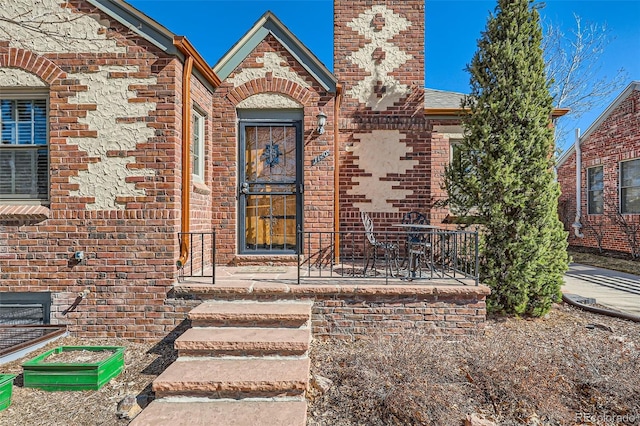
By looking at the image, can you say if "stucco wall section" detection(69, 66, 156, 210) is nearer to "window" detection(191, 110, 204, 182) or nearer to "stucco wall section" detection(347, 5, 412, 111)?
"window" detection(191, 110, 204, 182)

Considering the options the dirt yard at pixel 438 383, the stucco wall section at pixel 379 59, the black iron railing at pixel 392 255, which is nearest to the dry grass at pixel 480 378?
the dirt yard at pixel 438 383

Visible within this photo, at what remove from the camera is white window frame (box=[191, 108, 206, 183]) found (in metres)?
5.45

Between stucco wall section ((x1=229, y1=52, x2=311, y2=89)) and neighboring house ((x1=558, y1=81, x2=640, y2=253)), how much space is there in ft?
32.9

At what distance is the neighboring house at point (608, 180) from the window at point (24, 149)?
13490mm

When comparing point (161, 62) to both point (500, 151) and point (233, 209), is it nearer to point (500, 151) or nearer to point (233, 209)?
point (233, 209)

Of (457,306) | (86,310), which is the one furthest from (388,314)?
(86,310)

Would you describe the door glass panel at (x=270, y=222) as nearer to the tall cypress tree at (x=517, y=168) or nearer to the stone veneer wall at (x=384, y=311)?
the stone veneer wall at (x=384, y=311)

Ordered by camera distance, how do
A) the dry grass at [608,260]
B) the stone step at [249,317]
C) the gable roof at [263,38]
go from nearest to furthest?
the stone step at [249,317], the gable roof at [263,38], the dry grass at [608,260]

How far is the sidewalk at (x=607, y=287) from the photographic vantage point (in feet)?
18.5

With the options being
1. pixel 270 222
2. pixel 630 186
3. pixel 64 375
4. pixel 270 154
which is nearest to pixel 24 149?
pixel 64 375

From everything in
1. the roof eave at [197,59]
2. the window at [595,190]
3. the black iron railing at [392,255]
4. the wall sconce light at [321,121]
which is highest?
the roof eave at [197,59]

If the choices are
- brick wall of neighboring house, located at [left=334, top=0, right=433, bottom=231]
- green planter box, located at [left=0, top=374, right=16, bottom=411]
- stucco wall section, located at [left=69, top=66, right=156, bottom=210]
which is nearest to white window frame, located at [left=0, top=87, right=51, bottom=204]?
stucco wall section, located at [left=69, top=66, right=156, bottom=210]

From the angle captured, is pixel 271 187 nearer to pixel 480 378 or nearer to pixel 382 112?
pixel 382 112

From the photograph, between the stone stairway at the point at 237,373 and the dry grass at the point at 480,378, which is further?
the dry grass at the point at 480,378
